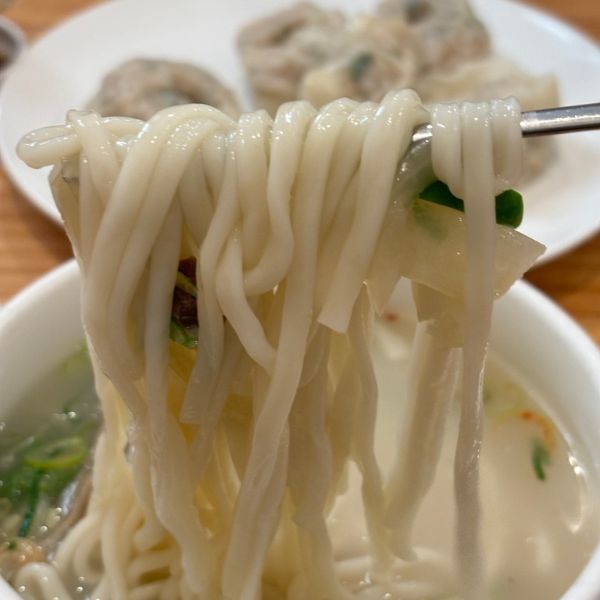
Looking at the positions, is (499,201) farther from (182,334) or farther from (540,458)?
(540,458)

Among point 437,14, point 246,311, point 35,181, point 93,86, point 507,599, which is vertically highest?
point 437,14

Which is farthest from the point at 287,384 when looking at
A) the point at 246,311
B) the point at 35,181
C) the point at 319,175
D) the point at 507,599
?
the point at 35,181

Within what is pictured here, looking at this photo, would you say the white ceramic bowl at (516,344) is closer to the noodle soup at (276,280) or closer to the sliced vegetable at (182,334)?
the noodle soup at (276,280)

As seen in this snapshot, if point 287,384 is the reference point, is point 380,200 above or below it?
above

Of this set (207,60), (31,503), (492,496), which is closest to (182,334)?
(31,503)

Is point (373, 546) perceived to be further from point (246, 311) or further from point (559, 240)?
point (559, 240)

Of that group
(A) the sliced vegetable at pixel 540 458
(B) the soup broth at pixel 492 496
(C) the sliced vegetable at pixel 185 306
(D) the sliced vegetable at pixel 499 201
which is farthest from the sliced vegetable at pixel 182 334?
(A) the sliced vegetable at pixel 540 458
